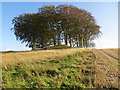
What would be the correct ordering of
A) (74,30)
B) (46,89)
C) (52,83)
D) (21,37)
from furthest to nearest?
(21,37)
(74,30)
(52,83)
(46,89)

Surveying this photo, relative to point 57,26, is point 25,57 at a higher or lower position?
lower

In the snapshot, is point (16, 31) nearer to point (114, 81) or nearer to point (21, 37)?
point (21, 37)

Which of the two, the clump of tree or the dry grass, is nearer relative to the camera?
the dry grass

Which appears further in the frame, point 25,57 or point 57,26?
point 57,26

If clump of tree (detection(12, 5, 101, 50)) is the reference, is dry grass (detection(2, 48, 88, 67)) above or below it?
below

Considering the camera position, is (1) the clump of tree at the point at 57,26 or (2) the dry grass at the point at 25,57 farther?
(1) the clump of tree at the point at 57,26

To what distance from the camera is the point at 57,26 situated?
4141cm

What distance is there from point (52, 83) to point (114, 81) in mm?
3196

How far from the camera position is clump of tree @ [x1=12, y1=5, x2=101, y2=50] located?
3875cm

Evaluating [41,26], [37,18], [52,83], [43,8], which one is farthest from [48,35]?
[52,83]

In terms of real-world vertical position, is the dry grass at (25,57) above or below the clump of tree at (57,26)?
below

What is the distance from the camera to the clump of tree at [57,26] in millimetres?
38750

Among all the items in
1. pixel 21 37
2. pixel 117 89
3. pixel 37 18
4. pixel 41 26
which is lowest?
pixel 117 89

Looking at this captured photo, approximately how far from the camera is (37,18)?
4069 centimetres
